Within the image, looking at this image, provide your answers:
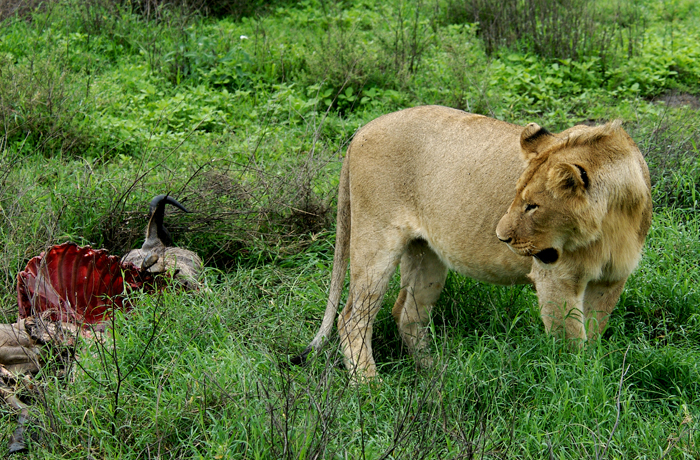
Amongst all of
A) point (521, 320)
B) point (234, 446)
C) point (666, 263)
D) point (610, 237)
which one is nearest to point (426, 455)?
point (234, 446)

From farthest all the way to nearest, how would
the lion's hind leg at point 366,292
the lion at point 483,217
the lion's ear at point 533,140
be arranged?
the lion's hind leg at point 366,292
the lion's ear at point 533,140
the lion at point 483,217

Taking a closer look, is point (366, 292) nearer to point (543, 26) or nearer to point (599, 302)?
point (599, 302)

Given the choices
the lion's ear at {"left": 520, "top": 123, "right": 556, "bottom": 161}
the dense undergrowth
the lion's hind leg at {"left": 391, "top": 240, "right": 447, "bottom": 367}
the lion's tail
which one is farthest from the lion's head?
the lion's tail

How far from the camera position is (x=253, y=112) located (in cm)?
635

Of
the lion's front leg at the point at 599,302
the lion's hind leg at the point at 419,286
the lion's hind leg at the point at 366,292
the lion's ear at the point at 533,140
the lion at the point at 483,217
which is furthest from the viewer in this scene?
the lion's hind leg at the point at 419,286

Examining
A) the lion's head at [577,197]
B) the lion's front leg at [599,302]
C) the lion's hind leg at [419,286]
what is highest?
the lion's head at [577,197]

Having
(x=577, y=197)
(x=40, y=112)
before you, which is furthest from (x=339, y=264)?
(x=40, y=112)

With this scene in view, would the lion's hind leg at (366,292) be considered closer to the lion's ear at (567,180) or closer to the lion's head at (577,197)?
the lion's head at (577,197)

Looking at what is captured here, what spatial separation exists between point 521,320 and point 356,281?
920mm

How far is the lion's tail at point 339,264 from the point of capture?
12.3 feet

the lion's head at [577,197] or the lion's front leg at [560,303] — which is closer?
the lion's head at [577,197]

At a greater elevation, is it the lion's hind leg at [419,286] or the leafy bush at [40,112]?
the leafy bush at [40,112]

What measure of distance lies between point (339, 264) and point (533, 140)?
4.31 ft

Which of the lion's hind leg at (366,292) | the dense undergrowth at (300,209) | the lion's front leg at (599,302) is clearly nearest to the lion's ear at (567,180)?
the lion's front leg at (599,302)
